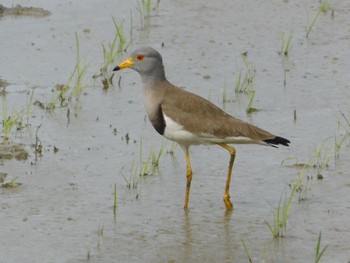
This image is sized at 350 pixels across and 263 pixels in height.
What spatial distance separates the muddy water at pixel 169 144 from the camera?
8.11 metres

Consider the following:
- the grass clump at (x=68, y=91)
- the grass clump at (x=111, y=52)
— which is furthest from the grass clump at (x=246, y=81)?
the grass clump at (x=68, y=91)

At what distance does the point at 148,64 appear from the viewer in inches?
370

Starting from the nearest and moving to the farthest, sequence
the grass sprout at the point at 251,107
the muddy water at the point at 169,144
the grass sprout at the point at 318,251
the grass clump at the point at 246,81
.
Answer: the grass sprout at the point at 318,251 < the muddy water at the point at 169,144 < the grass sprout at the point at 251,107 < the grass clump at the point at 246,81

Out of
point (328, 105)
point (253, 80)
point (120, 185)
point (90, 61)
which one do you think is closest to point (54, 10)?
point (90, 61)

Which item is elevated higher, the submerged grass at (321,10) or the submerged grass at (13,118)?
the submerged grass at (321,10)

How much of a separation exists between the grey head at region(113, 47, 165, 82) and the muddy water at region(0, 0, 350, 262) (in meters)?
0.80

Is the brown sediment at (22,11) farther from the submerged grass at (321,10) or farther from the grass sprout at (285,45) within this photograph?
the submerged grass at (321,10)

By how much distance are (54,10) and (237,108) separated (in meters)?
3.77

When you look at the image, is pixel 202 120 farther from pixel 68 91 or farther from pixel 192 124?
pixel 68 91

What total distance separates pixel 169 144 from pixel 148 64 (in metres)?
1.15

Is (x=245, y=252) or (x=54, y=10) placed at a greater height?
(x=54, y=10)

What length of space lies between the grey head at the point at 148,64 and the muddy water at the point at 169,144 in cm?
80

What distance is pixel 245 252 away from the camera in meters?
7.89

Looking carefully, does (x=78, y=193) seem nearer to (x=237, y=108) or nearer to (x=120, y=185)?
(x=120, y=185)
